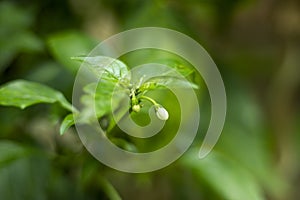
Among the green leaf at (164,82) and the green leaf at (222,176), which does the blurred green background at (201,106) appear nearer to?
the green leaf at (222,176)

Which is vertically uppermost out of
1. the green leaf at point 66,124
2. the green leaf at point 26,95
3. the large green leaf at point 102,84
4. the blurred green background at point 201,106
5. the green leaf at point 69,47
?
the large green leaf at point 102,84

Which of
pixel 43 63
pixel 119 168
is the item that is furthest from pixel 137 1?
pixel 119 168

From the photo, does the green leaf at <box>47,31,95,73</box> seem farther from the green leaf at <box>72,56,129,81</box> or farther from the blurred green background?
the green leaf at <box>72,56,129,81</box>

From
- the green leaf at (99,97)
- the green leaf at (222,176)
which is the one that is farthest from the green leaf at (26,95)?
the green leaf at (222,176)

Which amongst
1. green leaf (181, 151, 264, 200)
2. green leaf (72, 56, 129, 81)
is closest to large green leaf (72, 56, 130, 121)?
green leaf (72, 56, 129, 81)

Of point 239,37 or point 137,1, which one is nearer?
point 137,1

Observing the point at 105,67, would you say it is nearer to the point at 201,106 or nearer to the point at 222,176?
the point at 222,176

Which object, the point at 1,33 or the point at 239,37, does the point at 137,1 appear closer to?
the point at 1,33
